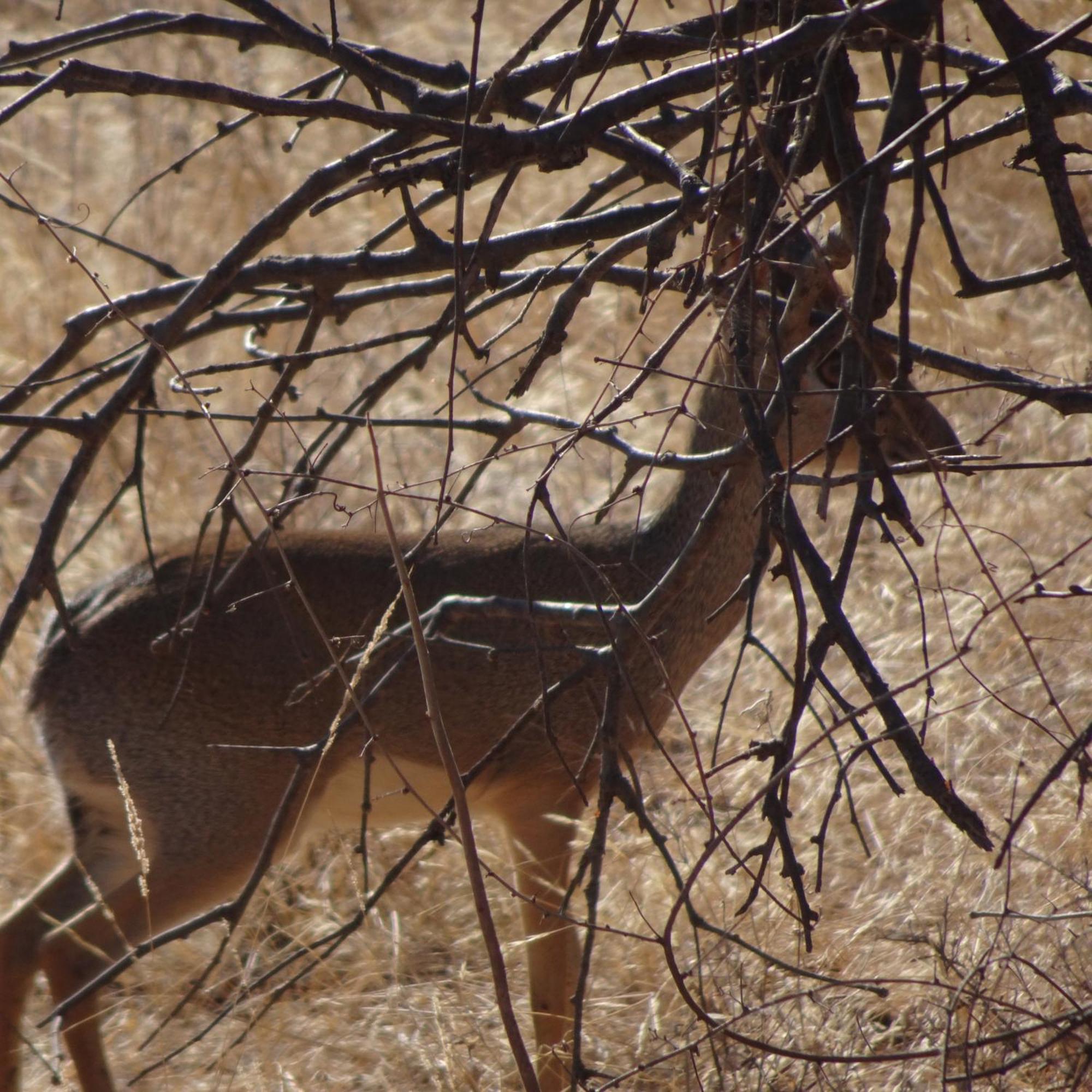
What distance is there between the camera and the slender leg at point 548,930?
3475mm

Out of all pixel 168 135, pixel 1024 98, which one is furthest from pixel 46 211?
pixel 1024 98

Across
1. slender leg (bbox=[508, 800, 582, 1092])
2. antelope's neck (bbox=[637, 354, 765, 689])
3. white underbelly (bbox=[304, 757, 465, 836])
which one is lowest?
slender leg (bbox=[508, 800, 582, 1092])

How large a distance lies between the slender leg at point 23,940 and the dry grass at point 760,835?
295 mm

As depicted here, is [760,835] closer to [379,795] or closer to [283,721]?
[379,795]

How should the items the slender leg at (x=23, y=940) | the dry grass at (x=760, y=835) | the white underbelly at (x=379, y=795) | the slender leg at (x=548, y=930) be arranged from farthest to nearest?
the slender leg at (x=548, y=930)
the white underbelly at (x=379, y=795)
the slender leg at (x=23, y=940)
the dry grass at (x=760, y=835)

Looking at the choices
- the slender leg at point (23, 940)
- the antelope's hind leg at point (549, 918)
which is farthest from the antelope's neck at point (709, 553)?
→ the slender leg at point (23, 940)

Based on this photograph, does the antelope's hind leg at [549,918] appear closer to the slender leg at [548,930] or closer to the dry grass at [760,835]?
the slender leg at [548,930]

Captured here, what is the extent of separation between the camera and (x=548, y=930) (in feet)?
11.1

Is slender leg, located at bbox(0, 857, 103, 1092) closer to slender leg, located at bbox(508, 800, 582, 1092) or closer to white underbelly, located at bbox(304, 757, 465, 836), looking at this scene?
white underbelly, located at bbox(304, 757, 465, 836)

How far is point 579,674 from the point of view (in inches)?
75.9

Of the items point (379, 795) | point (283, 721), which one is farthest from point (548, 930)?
point (283, 721)

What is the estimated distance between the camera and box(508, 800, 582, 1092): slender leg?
3475mm

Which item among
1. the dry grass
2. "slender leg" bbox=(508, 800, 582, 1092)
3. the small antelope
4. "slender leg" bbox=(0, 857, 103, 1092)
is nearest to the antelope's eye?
the small antelope

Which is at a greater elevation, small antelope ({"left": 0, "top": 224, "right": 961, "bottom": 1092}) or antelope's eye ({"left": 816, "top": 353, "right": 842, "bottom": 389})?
antelope's eye ({"left": 816, "top": 353, "right": 842, "bottom": 389})
